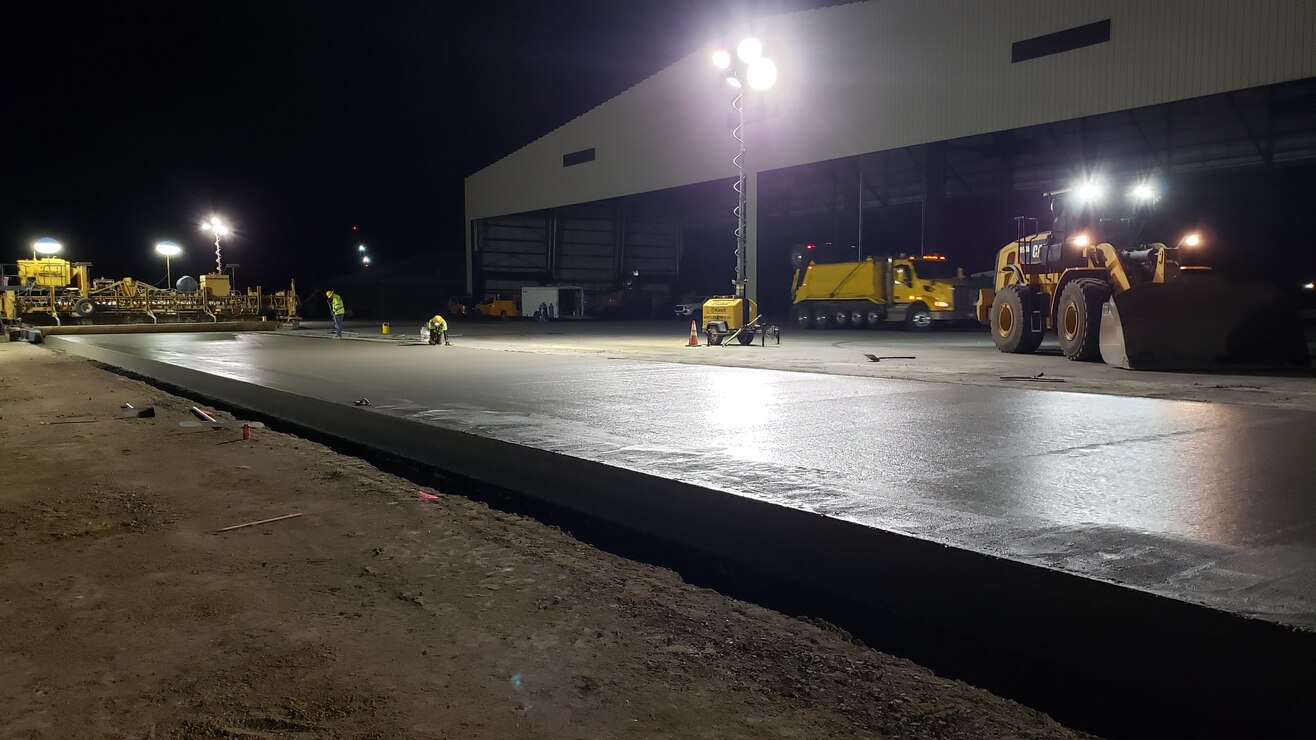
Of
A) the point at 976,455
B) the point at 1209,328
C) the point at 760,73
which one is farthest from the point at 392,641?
A: the point at 760,73

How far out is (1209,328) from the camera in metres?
12.8

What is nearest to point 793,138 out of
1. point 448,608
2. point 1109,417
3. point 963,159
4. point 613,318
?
point 963,159

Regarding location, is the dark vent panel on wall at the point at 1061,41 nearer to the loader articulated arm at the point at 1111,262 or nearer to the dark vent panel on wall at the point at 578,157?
the loader articulated arm at the point at 1111,262

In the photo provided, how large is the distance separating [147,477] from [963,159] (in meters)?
38.4

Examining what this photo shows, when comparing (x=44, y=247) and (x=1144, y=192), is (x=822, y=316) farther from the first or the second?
(x=44, y=247)

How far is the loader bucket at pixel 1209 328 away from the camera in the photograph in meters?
12.7

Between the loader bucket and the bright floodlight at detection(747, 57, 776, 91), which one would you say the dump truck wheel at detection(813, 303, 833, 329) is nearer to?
the bright floodlight at detection(747, 57, 776, 91)

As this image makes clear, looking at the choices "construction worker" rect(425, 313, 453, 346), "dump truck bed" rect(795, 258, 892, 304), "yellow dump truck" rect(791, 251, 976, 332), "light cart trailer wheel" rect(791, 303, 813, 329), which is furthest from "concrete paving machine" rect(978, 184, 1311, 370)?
"light cart trailer wheel" rect(791, 303, 813, 329)

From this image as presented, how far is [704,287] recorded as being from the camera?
54062mm

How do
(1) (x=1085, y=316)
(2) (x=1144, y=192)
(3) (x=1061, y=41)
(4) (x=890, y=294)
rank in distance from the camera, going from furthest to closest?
(4) (x=890, y=294), (3) (x=1061, y=41), (2) (x=1144, y=192), (1) (x=1085, y=316)

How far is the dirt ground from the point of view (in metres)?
2.81

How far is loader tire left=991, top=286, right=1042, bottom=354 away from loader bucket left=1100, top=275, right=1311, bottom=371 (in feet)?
10.2

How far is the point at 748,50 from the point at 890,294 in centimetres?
1465

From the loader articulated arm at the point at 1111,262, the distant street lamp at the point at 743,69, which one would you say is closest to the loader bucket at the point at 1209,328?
the loader articulated arm at the point at 1111,262
